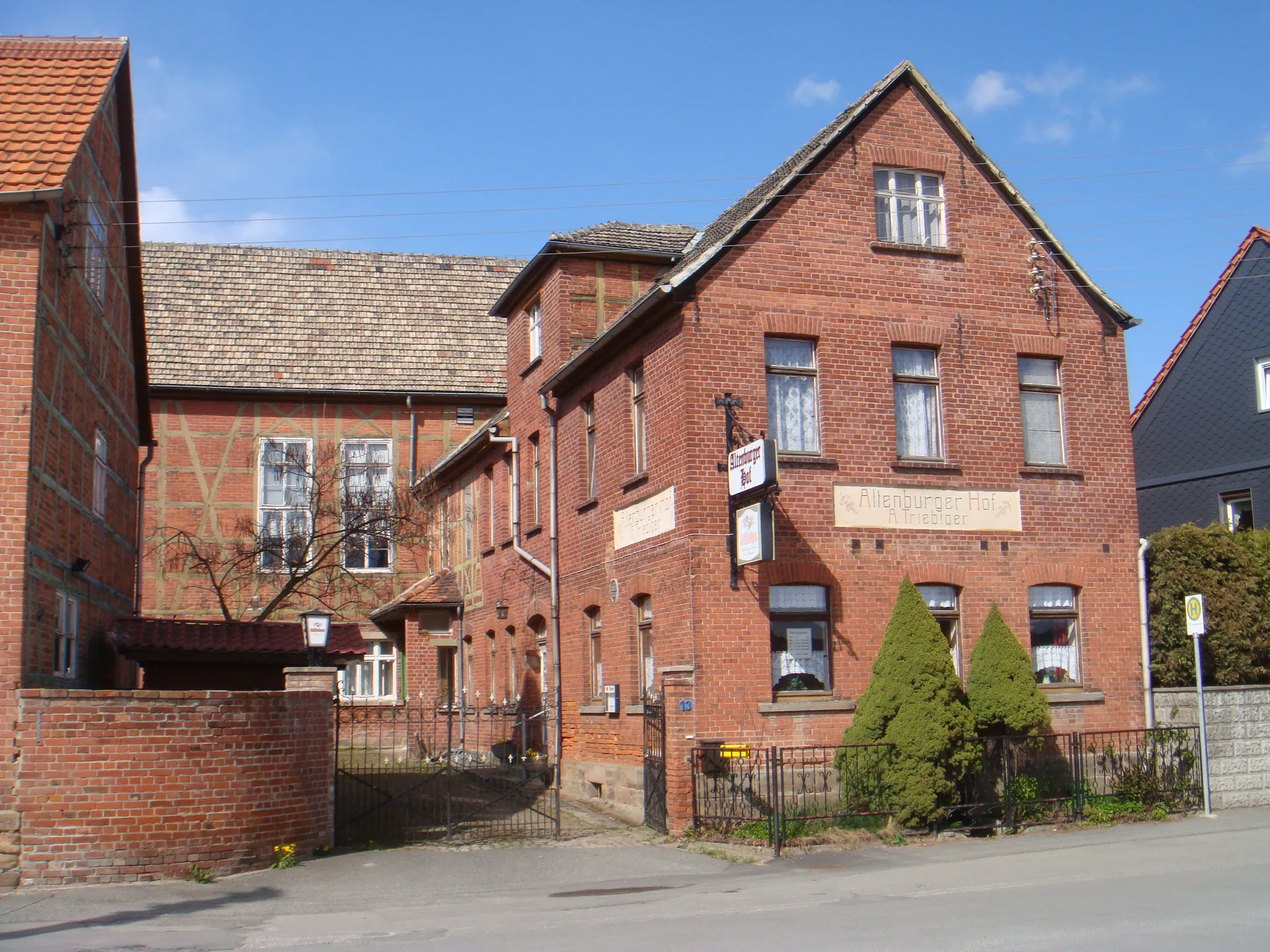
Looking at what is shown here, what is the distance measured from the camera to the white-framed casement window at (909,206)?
1883 cm

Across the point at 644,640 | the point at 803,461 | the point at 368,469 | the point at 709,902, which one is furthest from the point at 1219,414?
the point at 368,469

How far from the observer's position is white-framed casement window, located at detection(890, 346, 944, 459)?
1831 cm

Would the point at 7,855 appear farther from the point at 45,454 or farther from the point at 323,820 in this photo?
the point at 45,454

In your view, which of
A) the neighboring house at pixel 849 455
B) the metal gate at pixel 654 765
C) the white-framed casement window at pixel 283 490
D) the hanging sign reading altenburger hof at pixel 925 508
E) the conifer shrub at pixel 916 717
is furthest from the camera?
the white-framed casement window at pixel 283 490

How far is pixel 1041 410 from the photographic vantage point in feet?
62.9

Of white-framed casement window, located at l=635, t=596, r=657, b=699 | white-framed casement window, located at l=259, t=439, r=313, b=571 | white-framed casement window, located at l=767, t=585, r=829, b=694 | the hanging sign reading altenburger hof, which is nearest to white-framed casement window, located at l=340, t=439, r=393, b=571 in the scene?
white-framed casement window, located at l=259, t=439, r=313, b=571

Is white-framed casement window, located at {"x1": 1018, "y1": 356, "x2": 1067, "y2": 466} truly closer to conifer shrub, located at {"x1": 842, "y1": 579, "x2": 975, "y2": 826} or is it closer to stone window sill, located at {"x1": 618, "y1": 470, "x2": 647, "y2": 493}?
conifer shrub, located at {"x1": 842, "y1": 579, "x2": 975, "y2": 826}

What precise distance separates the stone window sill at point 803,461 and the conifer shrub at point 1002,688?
10.00 feet

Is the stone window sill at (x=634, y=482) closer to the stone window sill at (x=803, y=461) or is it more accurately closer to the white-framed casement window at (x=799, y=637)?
the stone window sill at (x=803, y=461)

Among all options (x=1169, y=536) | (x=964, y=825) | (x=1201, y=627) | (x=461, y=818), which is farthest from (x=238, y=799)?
(x=1169, y=536)

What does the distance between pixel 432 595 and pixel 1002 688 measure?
1572 centimetres

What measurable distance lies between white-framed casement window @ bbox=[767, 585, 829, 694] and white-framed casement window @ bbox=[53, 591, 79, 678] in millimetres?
8827

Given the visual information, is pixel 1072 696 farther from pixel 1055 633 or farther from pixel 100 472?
pixel 100 472

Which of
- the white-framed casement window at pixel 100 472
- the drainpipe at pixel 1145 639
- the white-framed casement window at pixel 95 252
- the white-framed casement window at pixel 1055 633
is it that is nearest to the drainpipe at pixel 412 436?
the white-framed casement window at pixel 100 472
